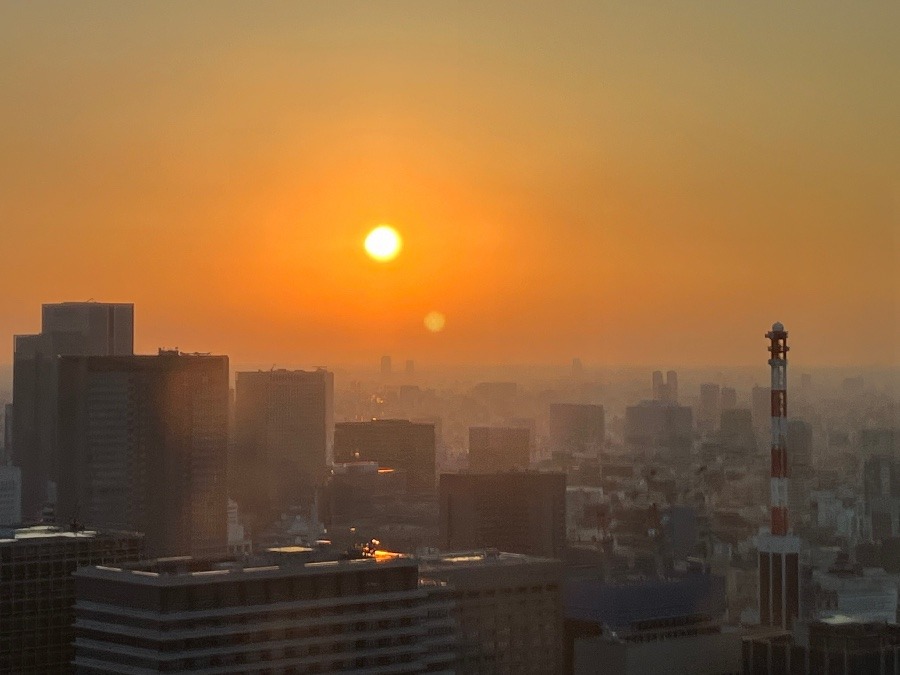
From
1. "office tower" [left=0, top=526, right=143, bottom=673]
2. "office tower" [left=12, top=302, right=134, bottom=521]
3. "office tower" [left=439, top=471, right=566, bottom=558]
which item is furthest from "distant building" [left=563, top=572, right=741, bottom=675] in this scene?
"office tower" [left=12, top=302, right=134, bottom=521]

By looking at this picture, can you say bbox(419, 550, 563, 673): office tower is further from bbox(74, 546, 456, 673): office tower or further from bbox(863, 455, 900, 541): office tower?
bbox(863, 455, 900, 541): office tower

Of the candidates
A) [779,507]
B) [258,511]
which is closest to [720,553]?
[779,507]

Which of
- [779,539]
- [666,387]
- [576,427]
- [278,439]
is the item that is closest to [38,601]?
[779,539]

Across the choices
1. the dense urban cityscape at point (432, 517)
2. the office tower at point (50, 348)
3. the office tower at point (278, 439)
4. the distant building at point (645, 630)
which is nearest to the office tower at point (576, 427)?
the dense urban cityscape at point (432, 517)

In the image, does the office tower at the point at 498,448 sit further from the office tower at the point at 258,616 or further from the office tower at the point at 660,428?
the office tower at the point at 258,616

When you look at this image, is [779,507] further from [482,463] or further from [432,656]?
[482,463]
